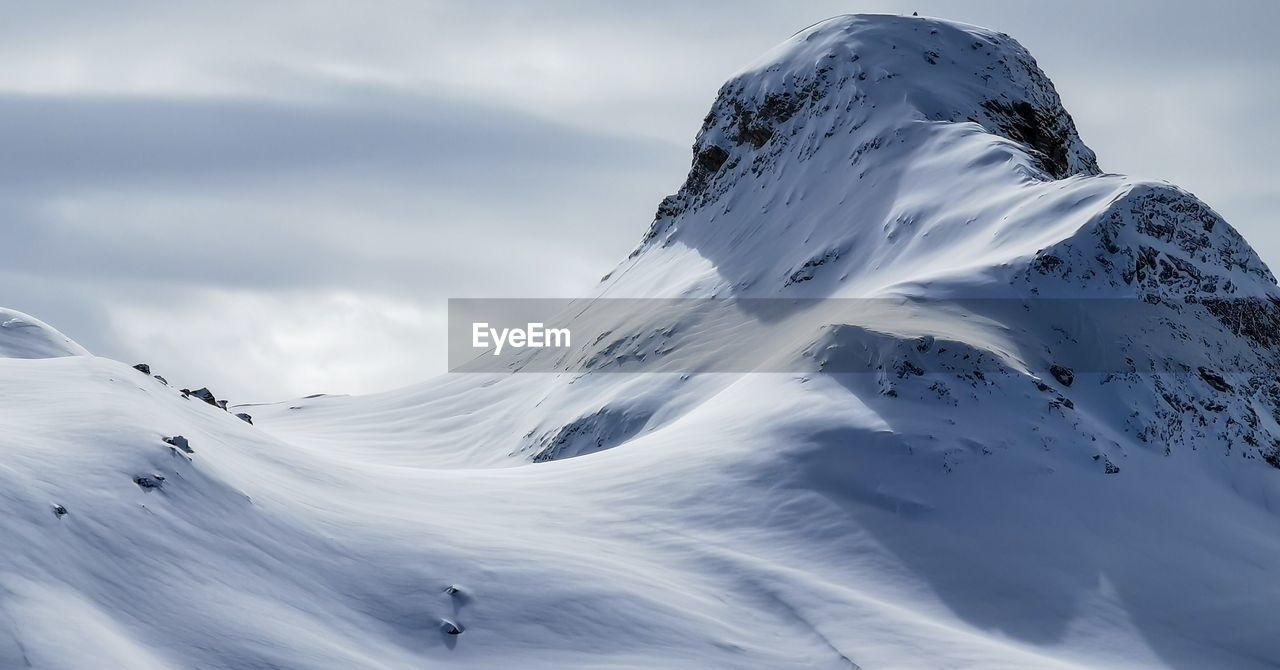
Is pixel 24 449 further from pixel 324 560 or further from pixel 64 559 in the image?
pixel 324 560

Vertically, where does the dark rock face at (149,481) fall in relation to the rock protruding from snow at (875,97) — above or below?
below

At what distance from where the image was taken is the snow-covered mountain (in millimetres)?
14422

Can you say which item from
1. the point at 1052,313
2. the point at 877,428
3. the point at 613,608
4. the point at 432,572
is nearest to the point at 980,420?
the point at 877,428

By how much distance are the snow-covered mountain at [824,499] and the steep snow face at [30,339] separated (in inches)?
6.5

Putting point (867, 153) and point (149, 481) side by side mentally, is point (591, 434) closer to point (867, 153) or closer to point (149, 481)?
point (867, 153)

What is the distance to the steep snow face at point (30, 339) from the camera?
123 feet

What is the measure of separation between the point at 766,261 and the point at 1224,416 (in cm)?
2152

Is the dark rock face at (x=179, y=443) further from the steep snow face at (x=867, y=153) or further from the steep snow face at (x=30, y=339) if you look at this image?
the steep snow face at (x=30, y=339)

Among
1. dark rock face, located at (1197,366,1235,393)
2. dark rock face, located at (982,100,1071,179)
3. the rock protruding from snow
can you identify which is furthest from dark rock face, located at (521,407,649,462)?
dark rock face, located at (982,100,1071,179)

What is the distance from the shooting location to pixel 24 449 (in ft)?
48.3

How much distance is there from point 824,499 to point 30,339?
26975 millimetres

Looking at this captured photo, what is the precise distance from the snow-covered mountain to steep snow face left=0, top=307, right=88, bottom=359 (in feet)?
0.54

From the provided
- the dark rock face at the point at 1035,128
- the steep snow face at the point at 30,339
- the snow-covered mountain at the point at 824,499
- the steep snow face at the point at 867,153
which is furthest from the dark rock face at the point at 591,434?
the dark rock face at the point at 1035,128

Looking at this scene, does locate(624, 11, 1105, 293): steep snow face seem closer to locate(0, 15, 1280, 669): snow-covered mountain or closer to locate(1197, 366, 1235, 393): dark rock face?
locate(0, 15, 1280, 669): snow-covered mountain
